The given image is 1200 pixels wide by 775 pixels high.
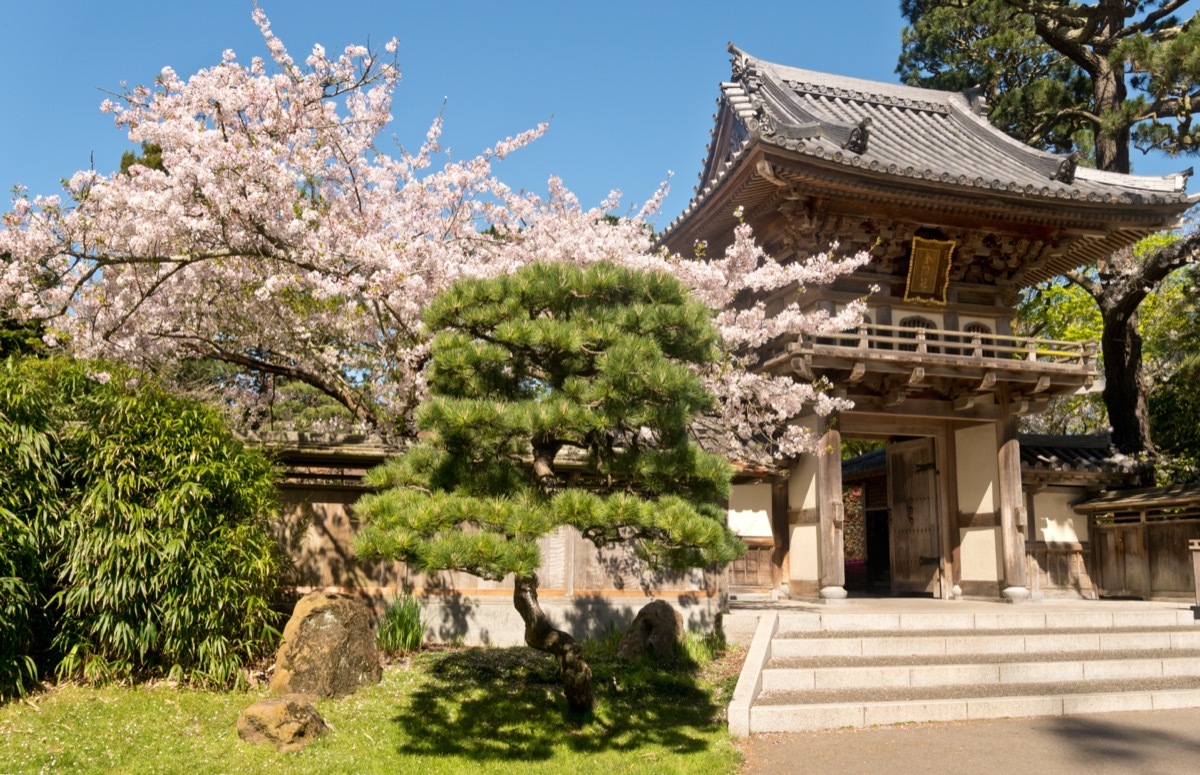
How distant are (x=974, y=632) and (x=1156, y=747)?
296 cm

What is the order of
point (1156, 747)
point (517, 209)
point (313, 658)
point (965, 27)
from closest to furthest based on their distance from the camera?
point (1156, 747) → point (313, 658) → point (517, 209) → point (965, 27)

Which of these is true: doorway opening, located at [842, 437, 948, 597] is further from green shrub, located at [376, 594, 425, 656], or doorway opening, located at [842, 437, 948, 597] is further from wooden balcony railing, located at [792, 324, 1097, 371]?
green shrub, located at [376, 594, 425, 656]

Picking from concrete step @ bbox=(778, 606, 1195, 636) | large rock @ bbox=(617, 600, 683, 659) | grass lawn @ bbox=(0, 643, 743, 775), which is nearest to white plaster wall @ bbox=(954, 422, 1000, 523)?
concrete step @ bbox=(778, 606, 1195, 636)

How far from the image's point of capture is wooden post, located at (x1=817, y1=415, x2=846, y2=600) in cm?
1247

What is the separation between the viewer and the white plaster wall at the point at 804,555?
43.1 ft

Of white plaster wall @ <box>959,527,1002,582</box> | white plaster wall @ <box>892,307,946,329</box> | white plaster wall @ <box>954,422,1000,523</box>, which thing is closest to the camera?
white plaster wall @ <box>959,527,1002,582</box>

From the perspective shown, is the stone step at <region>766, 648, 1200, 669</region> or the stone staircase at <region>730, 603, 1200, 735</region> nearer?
the stone staircase at <region>730, 603, 1200, 735</region>

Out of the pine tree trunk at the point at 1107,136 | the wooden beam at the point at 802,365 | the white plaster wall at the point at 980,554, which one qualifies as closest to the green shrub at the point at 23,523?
the wooden beam at the point at 802,365

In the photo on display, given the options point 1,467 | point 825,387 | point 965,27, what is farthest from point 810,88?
point 1,467

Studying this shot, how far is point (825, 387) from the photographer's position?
491 inches

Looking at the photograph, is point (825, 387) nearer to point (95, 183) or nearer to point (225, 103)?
point (225, 103)

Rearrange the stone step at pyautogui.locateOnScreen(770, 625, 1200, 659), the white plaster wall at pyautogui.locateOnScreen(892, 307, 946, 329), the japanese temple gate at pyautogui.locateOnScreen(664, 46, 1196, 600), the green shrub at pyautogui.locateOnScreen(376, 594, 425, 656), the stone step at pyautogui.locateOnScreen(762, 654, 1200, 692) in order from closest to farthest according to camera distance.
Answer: the stone step at pyautogui.locateOnScreen(762, 654, 1200, 692)
the stone step at pyautogui.locateOnScreen(770, 625, 1200, 659)
the green shrub at pyautogui.locateOnScreen(376, 594, 425, 656)
the japanese temple gate at pyautogui.locateOnScreen(664, 46, 1196, 600)
the white plaster wall at pyautogui.locateOnScreen(892, 307, 946, 329)

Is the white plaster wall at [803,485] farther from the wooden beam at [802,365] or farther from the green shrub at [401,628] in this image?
the green shrub at [401,628]

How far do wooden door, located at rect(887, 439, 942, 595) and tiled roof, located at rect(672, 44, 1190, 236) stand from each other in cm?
464
